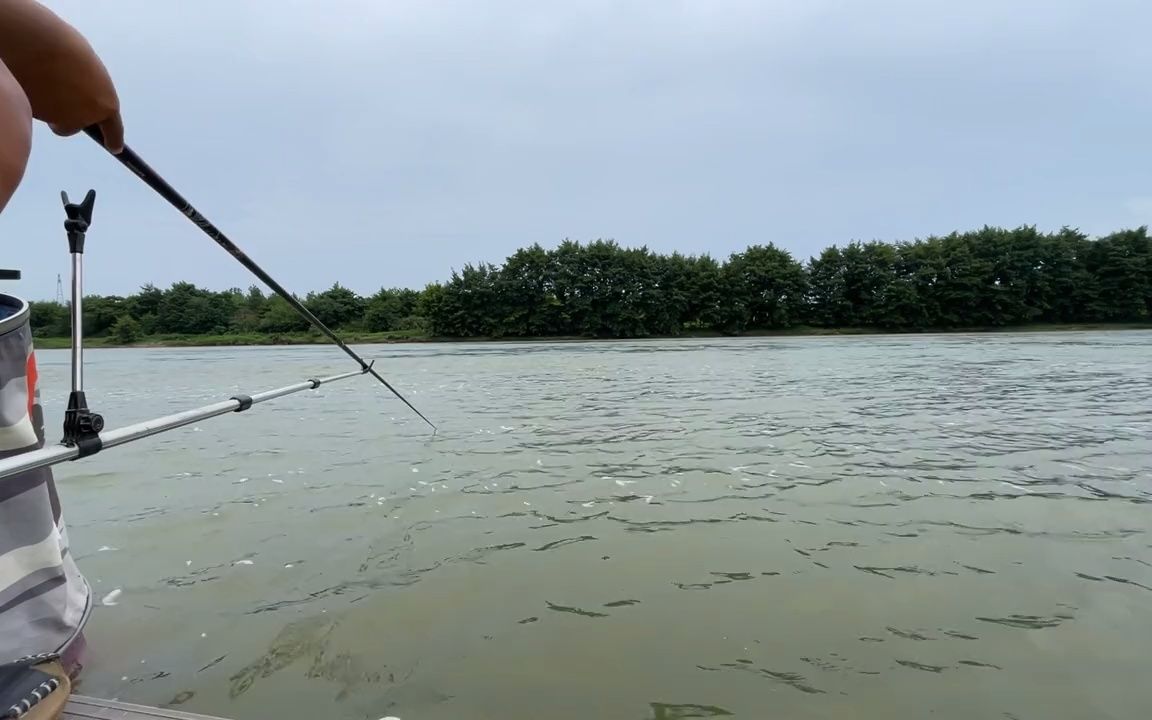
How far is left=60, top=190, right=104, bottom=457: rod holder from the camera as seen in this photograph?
1883mm

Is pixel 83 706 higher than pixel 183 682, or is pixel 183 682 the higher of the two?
pixel 83 706

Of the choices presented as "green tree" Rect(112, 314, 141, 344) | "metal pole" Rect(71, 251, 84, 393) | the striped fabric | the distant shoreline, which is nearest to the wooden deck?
the striped fabric

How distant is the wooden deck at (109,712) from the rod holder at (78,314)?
84 cm

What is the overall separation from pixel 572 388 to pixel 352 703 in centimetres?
1406

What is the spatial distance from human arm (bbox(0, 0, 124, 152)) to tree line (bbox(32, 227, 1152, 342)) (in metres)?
67.0

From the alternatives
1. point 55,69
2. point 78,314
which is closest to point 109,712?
point 78,314

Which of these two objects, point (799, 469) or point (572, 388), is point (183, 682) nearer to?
point (799, 469)

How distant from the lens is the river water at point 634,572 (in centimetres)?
301

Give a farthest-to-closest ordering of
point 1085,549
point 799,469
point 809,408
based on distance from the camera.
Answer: point 809,408
point 799,469
point 1085,549

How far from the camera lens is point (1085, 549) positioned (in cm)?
447

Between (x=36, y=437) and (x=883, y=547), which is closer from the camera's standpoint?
(x=36, y=437)

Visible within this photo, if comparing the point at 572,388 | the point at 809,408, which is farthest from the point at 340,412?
the point at 809,408

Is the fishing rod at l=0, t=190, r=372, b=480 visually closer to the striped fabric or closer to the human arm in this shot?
the striped fabric

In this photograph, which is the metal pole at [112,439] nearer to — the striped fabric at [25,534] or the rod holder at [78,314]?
the rod holder at [78,314]
